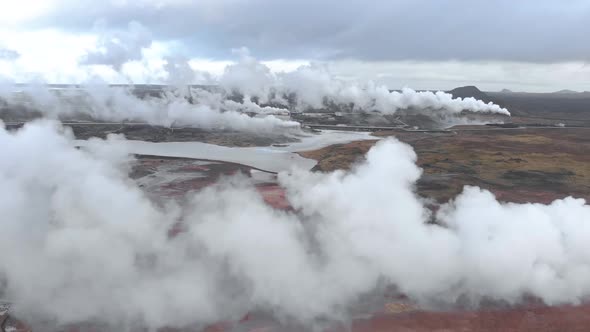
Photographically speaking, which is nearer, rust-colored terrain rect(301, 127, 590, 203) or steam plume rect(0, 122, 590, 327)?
steam plume rect(0, 122, 590, 327)

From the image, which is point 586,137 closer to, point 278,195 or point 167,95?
point 278,195

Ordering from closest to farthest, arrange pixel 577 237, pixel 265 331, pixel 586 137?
pixel 265 331 < pixel 577 237 < pixel 586 137

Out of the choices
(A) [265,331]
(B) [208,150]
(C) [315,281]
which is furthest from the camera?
(B) [208,150]

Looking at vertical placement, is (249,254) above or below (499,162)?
below

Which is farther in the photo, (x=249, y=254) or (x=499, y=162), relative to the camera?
(x=499, y=162)

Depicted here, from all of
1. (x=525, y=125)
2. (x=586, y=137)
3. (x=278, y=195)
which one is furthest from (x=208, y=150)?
(x=525, y=125)

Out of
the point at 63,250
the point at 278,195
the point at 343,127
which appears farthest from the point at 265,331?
the point at 343,127

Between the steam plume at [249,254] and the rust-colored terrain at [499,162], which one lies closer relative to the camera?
the steam plume at [249,254]

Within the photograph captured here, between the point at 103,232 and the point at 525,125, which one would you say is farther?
the point at 525,125

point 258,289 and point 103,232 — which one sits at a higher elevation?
point 103,232

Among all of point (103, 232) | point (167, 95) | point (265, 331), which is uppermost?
point (167, 95)
